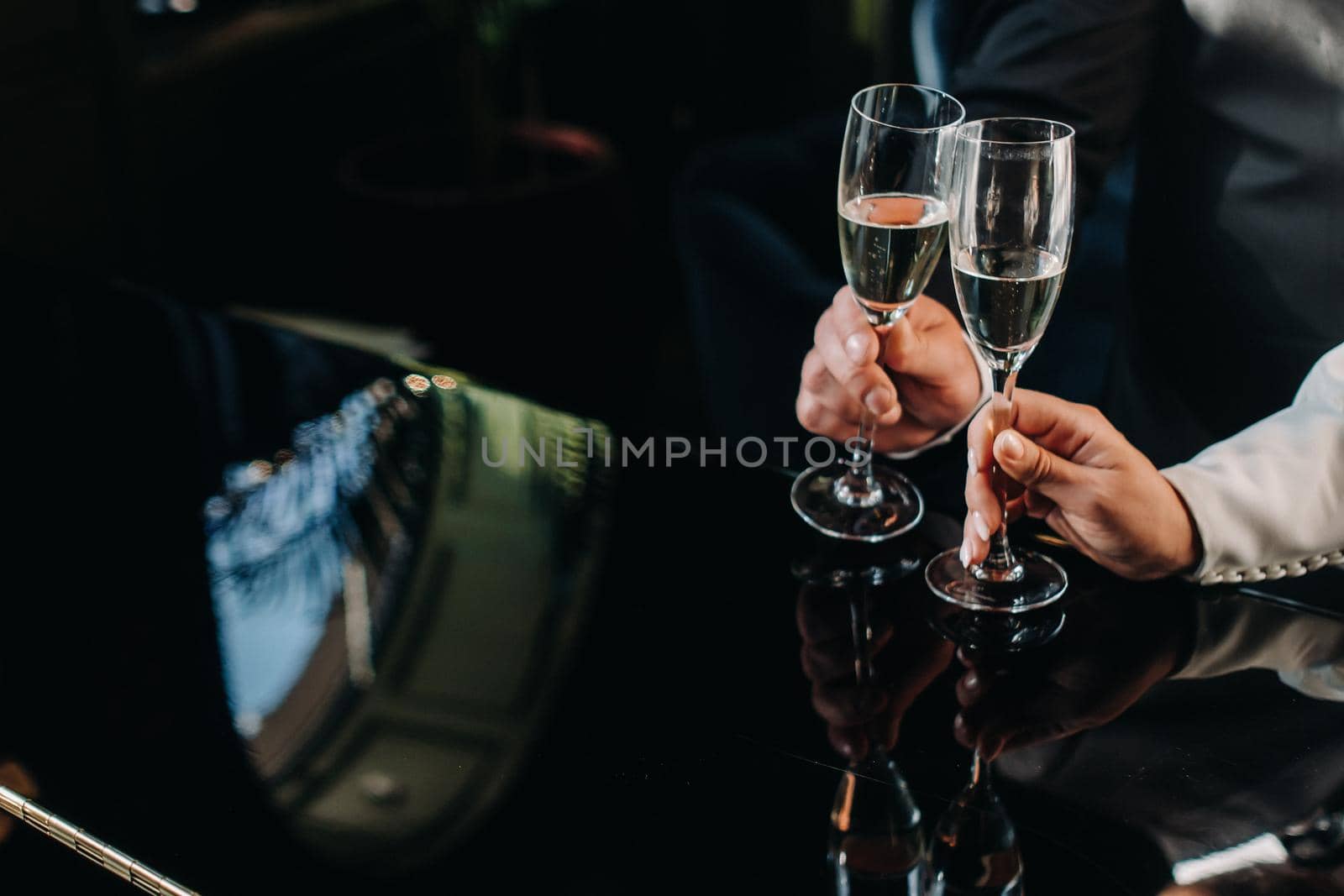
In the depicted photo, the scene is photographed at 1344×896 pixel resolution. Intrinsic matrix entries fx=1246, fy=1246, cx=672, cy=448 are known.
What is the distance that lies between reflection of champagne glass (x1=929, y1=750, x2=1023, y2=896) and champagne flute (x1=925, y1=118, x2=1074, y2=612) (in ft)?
0.64

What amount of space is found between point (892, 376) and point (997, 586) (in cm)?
25

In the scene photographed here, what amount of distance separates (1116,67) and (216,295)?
2493mm

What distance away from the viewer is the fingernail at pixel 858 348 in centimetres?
94

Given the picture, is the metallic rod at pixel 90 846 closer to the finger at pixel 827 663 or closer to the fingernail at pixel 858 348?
the finger at pixel 827 663

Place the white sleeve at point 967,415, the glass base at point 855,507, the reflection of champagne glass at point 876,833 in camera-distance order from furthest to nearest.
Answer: the white sleeve at point 967,415, the glass base at point 855,507, the reflection of champagne glass at point 876,833

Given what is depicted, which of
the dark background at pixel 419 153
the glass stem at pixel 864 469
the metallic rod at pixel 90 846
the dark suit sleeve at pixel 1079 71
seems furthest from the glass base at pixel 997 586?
the dark background at pixel 419 153

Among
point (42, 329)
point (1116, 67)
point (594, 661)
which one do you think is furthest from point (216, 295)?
point (594, 661)

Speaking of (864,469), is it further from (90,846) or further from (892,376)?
(90,846)

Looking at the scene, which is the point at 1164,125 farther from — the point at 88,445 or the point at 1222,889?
the point at 88,445

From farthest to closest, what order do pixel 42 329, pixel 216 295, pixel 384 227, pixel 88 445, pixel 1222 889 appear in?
pixel 216 295, pixel 384 227, pixel 42 329, pixel 88 445, pixel 1222 889

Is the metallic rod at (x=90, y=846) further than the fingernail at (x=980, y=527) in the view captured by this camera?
No

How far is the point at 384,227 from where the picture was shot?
8.46 feet

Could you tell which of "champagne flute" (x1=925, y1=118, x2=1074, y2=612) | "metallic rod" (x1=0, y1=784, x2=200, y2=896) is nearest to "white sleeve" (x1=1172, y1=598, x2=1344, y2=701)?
"champagne flute" (x1=925, y1=118, x2=1074, y2=612)

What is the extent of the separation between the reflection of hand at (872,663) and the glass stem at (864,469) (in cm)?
14
